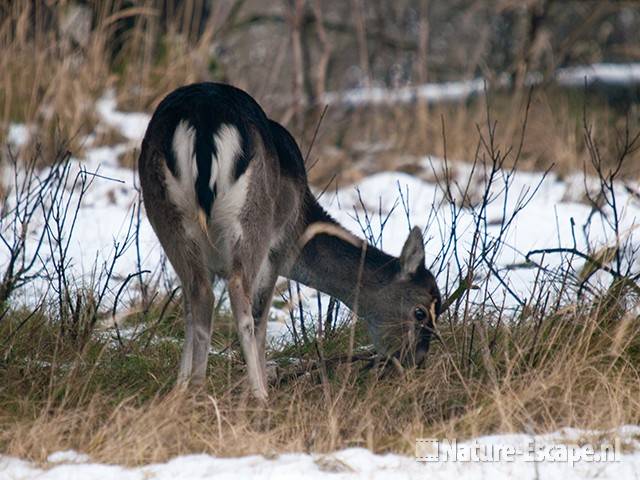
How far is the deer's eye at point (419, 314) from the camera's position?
5117mm

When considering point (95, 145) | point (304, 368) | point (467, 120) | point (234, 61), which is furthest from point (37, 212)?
point (467, 120)

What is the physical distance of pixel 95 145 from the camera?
9.04 m

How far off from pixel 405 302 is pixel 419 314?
9 cm

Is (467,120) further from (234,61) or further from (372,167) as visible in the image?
(234,61)

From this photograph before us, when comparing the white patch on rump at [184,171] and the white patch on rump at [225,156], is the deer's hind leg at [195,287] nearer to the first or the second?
the white patch on rump at [184,171]

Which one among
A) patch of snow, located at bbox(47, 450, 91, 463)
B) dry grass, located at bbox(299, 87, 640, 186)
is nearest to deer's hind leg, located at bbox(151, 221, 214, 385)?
patch of snow, located at bbox(47, 450, 91, 463)

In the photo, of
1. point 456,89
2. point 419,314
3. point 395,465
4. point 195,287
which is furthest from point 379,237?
point 456,89

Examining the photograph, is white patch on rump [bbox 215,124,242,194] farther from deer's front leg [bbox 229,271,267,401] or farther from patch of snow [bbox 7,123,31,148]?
patch of snow [bbox 7,123,31,148]

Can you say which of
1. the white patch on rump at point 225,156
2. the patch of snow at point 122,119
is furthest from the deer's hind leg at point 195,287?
the patch of snow at point 122,119

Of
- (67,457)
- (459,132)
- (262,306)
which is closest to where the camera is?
(67,457)

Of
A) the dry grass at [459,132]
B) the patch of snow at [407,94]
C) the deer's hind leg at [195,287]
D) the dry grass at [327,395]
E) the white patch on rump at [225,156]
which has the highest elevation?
the patch of snow at [407,94]

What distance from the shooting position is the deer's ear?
5.07 m

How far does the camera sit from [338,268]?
5215 mm

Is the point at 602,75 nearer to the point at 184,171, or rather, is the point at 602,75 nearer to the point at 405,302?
the point at 405,302
